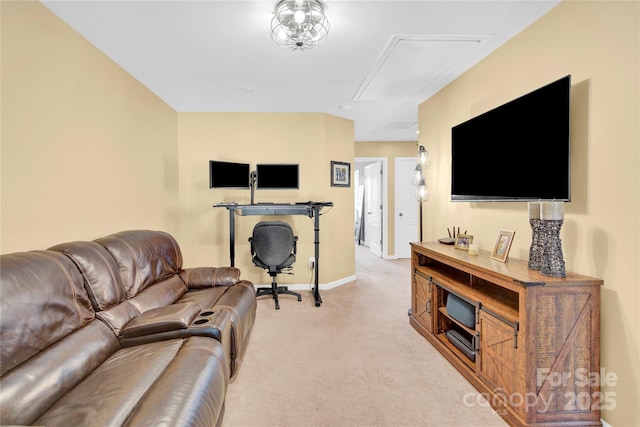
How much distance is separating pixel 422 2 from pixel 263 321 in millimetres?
3017

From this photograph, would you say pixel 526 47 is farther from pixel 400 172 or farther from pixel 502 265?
pixel 400 172

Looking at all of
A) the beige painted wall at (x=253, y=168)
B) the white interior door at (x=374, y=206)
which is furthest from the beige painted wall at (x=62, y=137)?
the white interior door at (x=374, y=206)

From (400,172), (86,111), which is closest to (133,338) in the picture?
(86,111)

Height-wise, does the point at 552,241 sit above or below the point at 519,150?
below

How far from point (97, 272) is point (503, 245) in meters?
2.59

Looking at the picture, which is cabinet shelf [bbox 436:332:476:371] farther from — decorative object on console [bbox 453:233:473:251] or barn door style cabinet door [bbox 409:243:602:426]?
decorative object on console [bbox 453:233:473:251]

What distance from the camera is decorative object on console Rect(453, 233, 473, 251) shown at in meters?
2.53

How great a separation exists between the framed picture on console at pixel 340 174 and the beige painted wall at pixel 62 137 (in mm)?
2390

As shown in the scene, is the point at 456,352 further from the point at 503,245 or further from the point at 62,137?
the point at 62,137

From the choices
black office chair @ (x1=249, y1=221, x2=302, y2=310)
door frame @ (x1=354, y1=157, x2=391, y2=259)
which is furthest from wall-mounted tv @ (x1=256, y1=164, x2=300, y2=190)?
door frame @ (x1=354, y1=157, x2=391, y2=259)

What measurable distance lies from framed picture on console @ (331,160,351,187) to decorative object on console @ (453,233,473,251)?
2143mm

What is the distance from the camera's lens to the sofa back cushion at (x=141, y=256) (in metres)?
2.01

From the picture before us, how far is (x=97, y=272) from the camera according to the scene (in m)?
1.72

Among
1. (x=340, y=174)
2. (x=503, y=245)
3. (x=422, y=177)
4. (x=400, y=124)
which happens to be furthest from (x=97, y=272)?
(x=400, y=124)
